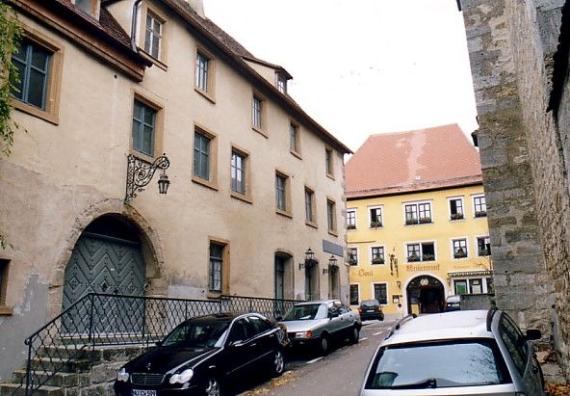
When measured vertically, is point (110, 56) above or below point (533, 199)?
above

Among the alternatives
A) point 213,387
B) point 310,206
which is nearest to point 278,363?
point 213,387

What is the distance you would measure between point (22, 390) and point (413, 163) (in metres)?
38.2

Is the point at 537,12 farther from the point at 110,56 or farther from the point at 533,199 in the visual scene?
the point at 110,56

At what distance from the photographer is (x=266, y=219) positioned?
19.3 metres

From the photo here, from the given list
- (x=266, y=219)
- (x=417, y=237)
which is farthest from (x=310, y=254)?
(x=417, y=237)

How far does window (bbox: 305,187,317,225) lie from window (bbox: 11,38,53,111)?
13.7 meters

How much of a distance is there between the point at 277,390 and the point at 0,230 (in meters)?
6.13

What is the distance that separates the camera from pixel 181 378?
28.1 ft

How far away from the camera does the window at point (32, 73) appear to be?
35.2ft

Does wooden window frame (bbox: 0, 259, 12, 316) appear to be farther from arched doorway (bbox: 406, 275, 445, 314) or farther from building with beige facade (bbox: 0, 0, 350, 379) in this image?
arched doorway (bbox: 406, 275, 445, 314)

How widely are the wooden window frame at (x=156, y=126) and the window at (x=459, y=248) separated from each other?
30.6 m

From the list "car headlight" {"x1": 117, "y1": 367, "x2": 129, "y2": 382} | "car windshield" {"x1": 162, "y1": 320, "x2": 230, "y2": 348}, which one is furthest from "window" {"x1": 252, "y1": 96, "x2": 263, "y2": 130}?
"car headlight" {"x1": 117, "y1": 367, "x2": 129, "y2": 382}

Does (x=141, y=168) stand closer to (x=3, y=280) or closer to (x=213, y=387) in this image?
(x=3, y=280)

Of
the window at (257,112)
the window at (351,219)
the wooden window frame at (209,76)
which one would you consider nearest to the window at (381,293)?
the window at (351,219)
